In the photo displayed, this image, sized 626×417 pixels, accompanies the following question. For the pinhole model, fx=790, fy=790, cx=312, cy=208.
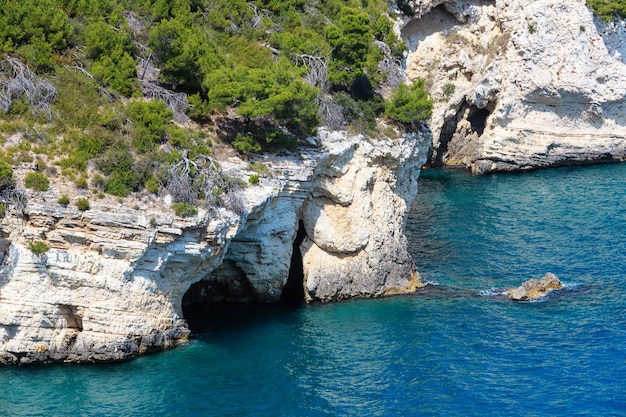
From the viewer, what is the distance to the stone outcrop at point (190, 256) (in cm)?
2661

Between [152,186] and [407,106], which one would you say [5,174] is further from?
[407,106]

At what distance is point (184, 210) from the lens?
1094 inches

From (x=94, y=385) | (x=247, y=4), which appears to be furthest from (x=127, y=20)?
(x=94, y=385)

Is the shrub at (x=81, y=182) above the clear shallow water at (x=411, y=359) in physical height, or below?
above

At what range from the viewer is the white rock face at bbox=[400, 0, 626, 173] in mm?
61562

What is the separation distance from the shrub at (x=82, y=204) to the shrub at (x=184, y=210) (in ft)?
9.77

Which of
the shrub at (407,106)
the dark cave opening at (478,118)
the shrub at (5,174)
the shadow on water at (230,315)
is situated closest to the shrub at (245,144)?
the shadow on water at (230,315)

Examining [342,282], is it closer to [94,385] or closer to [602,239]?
[94,385]

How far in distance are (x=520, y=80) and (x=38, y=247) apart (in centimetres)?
4539

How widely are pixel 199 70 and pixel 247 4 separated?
10.8 meters

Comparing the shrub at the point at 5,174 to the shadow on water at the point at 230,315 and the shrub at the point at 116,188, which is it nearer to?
the shrub at the point at 116,188

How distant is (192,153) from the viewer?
3072cm

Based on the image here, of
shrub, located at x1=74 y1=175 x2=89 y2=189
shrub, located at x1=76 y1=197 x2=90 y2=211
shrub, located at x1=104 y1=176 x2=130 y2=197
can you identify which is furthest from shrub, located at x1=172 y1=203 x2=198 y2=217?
shrub, located at x1=74 y1=175 x2=89 y2=189

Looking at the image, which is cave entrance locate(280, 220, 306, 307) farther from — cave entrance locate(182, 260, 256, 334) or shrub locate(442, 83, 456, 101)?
shrub locate(442, 83, 456, 101)
